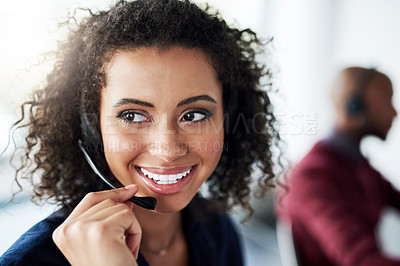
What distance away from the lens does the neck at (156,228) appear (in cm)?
86

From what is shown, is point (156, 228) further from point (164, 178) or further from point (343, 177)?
point (343, 177)

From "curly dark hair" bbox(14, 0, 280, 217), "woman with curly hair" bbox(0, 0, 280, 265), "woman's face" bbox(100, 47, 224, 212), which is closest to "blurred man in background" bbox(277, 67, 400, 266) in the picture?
"curly dark hair" bbox(14, 0, 280, 217)

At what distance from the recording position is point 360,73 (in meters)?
1.23

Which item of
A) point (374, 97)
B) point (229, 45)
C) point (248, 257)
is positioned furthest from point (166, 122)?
point (248, 257)

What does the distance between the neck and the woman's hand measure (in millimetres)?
268

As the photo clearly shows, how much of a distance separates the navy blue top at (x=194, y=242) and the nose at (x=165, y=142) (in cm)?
25

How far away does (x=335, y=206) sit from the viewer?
101 centimetres

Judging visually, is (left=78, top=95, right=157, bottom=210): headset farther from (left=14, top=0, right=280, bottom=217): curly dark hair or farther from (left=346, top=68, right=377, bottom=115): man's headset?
(left=346, top=68, right=377, bottom=115): man's headset

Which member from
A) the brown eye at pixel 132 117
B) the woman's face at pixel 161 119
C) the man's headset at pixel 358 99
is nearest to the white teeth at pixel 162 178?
the woman's face at pixel 161 119

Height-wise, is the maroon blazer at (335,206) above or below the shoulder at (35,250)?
below

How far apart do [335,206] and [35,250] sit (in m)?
0.79

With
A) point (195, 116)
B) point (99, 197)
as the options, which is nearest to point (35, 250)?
point (99, 197)

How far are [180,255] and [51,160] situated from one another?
419mm

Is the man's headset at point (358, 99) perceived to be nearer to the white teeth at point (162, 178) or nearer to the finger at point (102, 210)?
the white teeth at point (162, 178)
